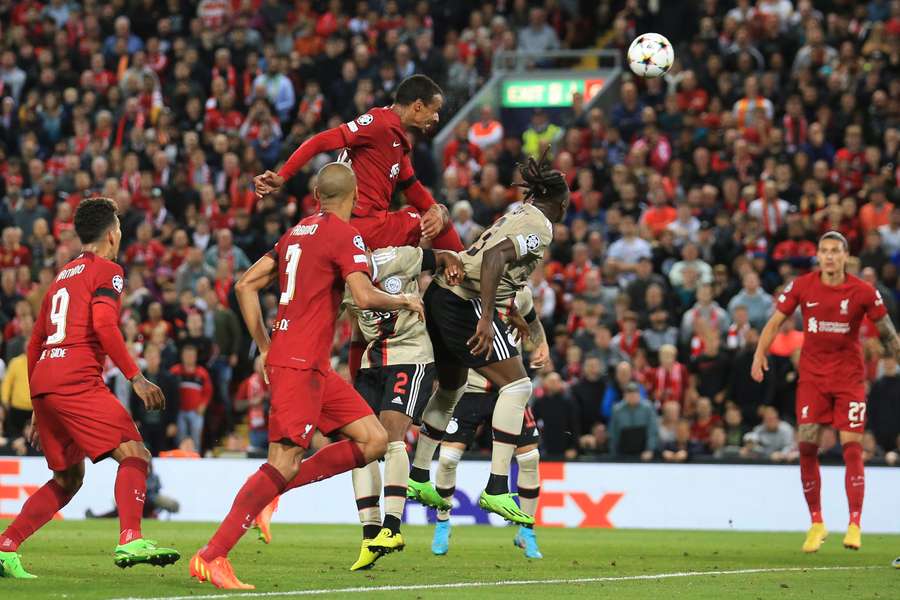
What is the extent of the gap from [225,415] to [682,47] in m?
9.48

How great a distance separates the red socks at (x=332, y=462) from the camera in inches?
376

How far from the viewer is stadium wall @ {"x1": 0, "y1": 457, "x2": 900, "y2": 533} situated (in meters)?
18.0

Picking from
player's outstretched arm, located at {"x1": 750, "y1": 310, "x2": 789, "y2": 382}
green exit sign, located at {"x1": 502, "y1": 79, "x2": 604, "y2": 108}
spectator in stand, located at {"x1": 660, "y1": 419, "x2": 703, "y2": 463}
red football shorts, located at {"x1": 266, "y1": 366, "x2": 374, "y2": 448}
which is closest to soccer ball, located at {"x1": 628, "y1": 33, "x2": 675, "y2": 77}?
player's outstretched arm, located at {"x1": 750, "y1": 310, "x2": 789, "y2": 382}

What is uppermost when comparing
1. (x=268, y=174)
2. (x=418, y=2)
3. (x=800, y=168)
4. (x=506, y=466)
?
(x=418, y=2)

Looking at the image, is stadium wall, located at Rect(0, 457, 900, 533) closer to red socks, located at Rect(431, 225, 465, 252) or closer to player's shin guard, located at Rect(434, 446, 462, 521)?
player's shin guard, located at Rect(434, 446, 462, 521)

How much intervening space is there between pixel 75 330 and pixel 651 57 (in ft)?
29.0

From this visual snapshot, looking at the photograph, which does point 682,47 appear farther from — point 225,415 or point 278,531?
point 278,531

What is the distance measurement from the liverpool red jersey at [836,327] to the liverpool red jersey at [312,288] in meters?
5.69

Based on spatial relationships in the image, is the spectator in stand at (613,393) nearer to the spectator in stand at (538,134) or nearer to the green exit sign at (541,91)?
the spectator in stand at (538,134)

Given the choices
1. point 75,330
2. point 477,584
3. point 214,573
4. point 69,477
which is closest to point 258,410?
point 69,477

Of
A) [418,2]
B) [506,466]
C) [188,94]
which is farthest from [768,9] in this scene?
[506,466]

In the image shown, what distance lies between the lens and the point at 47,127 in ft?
88.1

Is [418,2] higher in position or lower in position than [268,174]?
higher

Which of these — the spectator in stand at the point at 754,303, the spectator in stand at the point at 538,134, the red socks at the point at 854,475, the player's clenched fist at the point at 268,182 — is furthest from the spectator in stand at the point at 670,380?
the player's clenched fist at the point at 268,182
